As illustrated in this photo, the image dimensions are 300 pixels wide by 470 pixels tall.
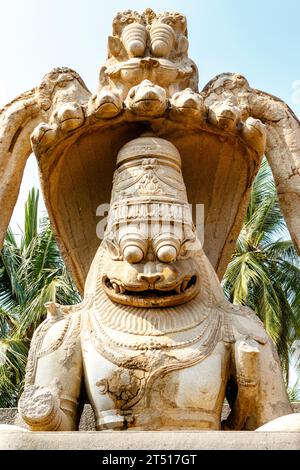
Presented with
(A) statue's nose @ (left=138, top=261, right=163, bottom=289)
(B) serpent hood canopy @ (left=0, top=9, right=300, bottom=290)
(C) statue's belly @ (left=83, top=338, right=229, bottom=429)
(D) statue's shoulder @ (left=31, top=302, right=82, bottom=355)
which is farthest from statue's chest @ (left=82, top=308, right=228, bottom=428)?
(B) serpent hood canopy @ (left=0, top=9, right=300, bottom=290)

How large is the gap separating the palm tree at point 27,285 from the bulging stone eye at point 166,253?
644 cm

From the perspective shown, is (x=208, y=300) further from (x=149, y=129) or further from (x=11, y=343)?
(x=11, y=343)

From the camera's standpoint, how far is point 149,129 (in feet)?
13.1

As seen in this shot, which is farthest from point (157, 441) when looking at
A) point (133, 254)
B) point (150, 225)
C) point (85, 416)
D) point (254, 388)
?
point (85, 416)

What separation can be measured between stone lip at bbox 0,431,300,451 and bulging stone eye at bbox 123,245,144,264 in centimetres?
111

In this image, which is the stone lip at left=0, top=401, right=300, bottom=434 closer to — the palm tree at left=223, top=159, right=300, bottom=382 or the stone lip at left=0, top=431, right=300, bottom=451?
the stone lip at left=0, top=431, right=300, bottom=451

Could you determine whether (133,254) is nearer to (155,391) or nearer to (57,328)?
(57,328)

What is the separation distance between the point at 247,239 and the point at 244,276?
1119mm

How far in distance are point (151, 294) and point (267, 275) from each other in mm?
7726

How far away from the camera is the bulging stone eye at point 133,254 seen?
11.0ft

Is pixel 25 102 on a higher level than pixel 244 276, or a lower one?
lower

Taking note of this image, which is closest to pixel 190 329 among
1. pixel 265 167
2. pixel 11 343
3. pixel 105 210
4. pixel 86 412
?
pixel 105 210

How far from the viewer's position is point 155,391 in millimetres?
3072

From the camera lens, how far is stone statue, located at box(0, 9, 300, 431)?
3.12 m
